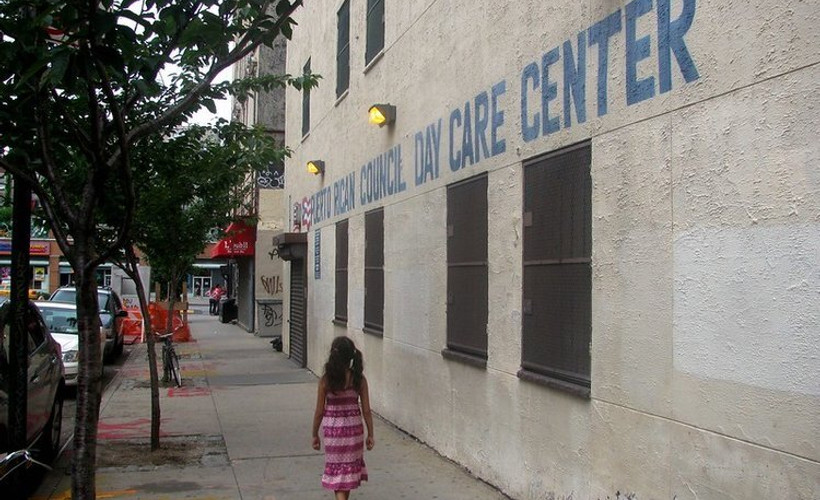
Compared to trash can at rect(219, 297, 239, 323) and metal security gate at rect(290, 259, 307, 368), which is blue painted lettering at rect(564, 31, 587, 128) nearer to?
metal security gate at rect(290, 259, 307, 368)

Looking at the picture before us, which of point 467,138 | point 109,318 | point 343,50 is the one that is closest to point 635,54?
point 467,138

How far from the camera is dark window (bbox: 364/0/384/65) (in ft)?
35.6

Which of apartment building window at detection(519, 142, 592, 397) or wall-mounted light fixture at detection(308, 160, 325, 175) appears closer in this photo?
apartment building window at detection(519, 142, 592, 397)

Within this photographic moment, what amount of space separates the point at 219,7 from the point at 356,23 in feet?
22.8

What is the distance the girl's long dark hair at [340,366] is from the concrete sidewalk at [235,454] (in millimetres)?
1519

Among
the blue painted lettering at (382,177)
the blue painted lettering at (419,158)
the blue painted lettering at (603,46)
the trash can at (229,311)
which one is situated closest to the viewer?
the blue painted lettering at (603,46)

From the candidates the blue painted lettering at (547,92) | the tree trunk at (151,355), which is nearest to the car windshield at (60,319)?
the tree trunk at (151,355)

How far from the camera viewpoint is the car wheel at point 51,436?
293 inches

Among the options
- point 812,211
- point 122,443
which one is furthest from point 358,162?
point 812,211

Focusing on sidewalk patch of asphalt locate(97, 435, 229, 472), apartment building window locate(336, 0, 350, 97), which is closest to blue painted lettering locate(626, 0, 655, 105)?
sidewalk patch of asphalt locate(97, 435, 229, 472)

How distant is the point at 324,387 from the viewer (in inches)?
223

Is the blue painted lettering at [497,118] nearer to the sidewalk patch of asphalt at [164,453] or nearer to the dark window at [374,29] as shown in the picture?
the sidewalk patch of asphalt at [164,453]

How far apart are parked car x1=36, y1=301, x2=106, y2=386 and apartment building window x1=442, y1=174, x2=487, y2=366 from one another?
7222mm

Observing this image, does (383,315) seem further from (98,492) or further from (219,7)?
(219,7)
